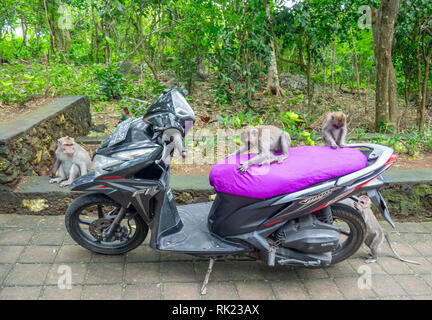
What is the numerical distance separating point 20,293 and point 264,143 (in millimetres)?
2069

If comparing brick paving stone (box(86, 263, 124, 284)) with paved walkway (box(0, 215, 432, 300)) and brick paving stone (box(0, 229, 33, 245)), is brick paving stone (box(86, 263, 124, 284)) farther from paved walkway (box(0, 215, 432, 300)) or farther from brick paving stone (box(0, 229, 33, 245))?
brick paving stone (box(0, 229, 33, 245))

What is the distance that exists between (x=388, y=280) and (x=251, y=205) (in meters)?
1.30

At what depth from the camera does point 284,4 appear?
265 inches

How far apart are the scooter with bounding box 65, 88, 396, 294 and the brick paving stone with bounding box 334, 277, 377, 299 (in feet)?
0.90

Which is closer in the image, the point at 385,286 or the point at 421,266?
the point at 385,286

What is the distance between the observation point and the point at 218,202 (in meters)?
3.15

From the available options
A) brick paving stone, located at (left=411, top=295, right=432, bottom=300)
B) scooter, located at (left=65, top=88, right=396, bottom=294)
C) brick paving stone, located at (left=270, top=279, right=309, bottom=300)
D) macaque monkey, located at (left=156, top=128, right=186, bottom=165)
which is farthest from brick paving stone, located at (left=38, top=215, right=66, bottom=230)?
brick paving stone, located at (left=411, top=295, right=432, bottom=300)

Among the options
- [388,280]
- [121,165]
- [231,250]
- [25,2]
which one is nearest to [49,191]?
[121,165]

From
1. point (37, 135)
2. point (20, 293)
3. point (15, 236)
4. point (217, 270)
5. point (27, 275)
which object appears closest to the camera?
point (20, 293)

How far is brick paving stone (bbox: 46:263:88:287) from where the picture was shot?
9.87 feet

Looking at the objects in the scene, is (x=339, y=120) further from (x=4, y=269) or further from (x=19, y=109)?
(x=19, y=109)

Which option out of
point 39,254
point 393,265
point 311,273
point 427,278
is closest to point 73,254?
point 39,254

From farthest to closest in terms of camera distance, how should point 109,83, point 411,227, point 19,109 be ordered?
point 109,83 → point 19,109 → point 411,227
